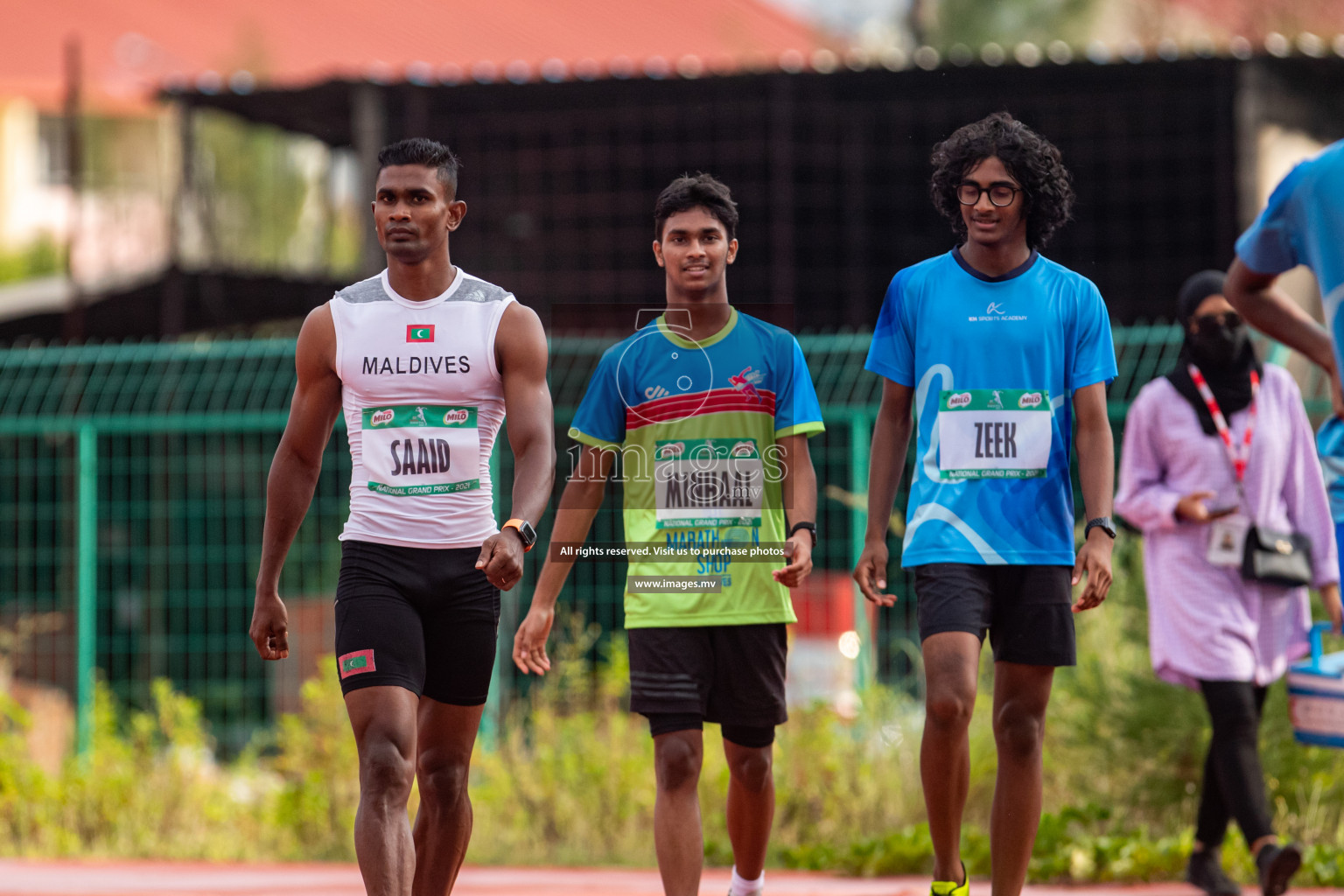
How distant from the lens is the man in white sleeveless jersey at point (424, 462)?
481 cm

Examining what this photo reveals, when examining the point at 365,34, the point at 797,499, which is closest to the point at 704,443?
the point at 797,499

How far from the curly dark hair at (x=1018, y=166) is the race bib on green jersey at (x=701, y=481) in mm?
1028

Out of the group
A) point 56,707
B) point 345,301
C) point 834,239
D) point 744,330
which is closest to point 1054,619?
point 744,330

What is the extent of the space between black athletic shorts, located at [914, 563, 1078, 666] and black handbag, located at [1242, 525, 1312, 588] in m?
1.54

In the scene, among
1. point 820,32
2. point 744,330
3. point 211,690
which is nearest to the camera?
point 744,330

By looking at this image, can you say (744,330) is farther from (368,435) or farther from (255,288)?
(255,288)

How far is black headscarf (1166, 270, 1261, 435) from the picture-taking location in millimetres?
6418

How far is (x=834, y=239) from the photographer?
48.2 feet

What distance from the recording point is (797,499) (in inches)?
201

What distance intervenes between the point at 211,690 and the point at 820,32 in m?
27.4

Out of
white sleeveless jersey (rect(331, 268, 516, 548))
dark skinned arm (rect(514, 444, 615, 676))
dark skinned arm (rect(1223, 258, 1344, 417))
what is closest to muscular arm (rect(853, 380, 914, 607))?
dark skinned arm (rect(514, 444, 615, 676))

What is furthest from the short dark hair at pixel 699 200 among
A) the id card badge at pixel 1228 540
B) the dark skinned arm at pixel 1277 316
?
the id card badge at pixel 1228 540

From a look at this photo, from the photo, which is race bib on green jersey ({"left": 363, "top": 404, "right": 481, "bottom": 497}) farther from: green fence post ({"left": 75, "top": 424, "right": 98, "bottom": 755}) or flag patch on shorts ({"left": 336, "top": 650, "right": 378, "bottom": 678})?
green fence post ({"left": 75, "top": 424, "right": 98, "bottom": 755})

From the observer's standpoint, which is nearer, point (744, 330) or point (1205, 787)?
point (744, 330)
